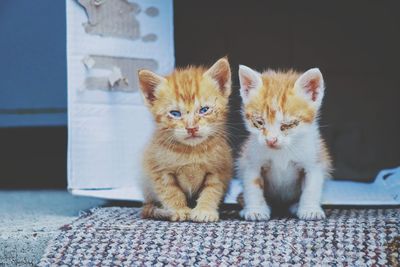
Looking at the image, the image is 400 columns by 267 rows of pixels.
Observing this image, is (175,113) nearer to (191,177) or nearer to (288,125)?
(191,177)

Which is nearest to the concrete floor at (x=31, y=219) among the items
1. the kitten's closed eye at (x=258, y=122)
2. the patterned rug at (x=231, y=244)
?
the patterned rug at (x=231, y=244)

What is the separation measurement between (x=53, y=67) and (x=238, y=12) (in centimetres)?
89

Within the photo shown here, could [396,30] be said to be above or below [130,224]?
above

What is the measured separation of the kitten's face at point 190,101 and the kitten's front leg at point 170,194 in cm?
12

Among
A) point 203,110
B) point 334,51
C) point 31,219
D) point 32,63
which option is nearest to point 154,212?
point 203,110

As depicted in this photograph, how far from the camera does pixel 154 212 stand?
1.47 m

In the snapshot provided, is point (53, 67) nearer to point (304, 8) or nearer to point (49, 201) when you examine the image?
point (49, 201)

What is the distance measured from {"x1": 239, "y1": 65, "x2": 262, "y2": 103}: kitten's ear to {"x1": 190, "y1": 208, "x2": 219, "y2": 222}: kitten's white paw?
1.06 feet

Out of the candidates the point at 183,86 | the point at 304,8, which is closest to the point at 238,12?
the point at 304,8

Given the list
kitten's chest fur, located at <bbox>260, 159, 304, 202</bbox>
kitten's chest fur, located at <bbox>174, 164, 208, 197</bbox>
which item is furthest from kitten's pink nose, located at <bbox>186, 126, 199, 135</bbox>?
kitten's chest fur, located at <bbox>260, 159, 304, 202</bbox>

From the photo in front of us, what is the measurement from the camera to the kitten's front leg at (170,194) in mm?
1456

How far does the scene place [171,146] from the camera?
1.48 metres

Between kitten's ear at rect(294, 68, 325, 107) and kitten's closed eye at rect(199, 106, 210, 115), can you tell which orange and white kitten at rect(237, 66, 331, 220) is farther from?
kitten's closed eye at rect(199, 106, 210, 115)

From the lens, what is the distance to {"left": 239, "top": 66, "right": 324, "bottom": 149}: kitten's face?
4.37 feet
